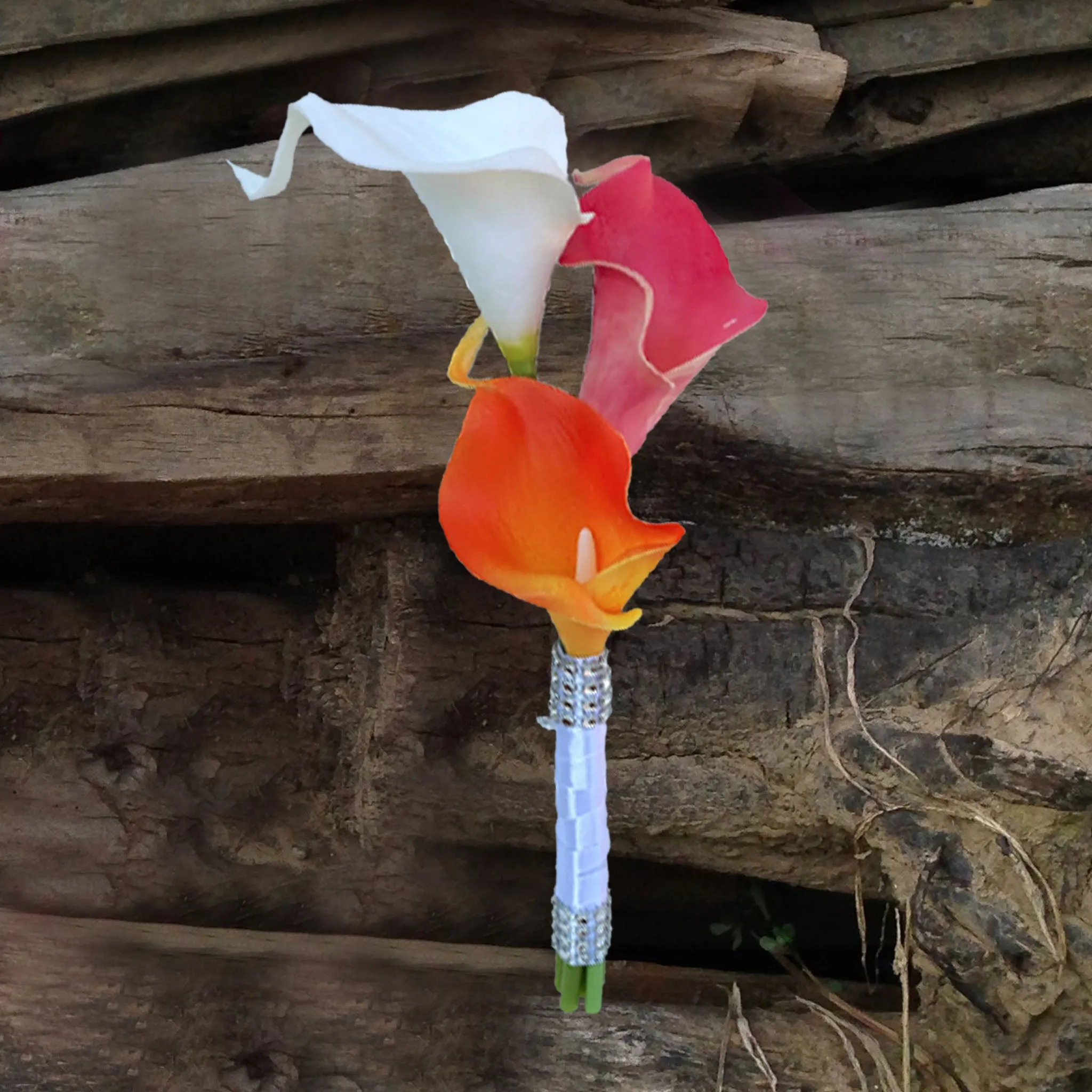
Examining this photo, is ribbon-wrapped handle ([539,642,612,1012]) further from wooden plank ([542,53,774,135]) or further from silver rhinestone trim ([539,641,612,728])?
wooden plank ([542,53,774,135])

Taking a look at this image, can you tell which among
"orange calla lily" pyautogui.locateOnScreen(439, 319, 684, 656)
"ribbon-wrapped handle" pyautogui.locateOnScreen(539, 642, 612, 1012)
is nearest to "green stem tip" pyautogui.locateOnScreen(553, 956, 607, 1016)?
"ribbon-wrapped handle" pyautogui.locateOnScreen(539, 642, 612, 1012)

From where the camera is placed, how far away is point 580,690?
69 cm

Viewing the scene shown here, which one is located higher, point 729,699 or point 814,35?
point 814,35

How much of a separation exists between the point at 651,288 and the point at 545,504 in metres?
0.17

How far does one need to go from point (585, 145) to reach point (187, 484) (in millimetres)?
559

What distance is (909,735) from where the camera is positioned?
2.95 ft

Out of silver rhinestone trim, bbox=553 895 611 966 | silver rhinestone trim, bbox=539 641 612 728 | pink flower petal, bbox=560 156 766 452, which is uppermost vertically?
pink flower petal, bbox=560 156 766 452

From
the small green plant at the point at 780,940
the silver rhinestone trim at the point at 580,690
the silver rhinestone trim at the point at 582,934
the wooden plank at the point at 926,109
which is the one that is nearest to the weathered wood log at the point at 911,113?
the wooden plank at the point at 926,109

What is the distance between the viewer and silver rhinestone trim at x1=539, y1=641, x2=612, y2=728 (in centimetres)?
69

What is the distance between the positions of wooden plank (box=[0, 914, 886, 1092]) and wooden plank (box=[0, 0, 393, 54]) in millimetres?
933

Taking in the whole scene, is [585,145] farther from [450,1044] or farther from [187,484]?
[450,1044]

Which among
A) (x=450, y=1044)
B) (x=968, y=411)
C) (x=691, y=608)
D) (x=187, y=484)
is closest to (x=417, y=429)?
(x=187, y=484)

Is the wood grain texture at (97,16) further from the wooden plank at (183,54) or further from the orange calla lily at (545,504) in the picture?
the orange calla lily at (545,504)

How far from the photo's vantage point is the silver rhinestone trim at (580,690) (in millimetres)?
690
